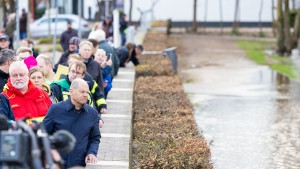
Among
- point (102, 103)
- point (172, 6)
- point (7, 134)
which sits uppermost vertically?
point (7, 134)

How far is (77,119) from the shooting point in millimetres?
8664

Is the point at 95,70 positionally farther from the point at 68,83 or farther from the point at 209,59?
the point at 209,59

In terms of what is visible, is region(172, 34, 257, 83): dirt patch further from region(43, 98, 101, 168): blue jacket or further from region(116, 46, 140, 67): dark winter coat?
region(43, 98, 101, 168): blue jacket

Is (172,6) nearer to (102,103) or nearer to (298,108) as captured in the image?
(298,108)

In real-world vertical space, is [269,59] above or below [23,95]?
below

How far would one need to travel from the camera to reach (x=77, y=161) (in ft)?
29.1

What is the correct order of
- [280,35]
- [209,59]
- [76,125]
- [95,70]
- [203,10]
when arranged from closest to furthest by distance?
A: [76,125], [95,70], [209,59], [280,35], [203,10]

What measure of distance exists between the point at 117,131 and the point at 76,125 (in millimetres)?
3705

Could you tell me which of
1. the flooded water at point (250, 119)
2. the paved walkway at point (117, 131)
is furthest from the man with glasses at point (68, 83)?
the flooded water at point (250, 119)

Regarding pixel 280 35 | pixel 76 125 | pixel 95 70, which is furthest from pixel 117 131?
pixel 280 35

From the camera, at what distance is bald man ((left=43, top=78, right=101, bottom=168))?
28.1 feet

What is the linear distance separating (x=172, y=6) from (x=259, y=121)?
4578 cm

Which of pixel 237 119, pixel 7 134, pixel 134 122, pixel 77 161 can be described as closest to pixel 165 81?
pixel 237 119

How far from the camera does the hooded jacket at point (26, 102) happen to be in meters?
8.88
